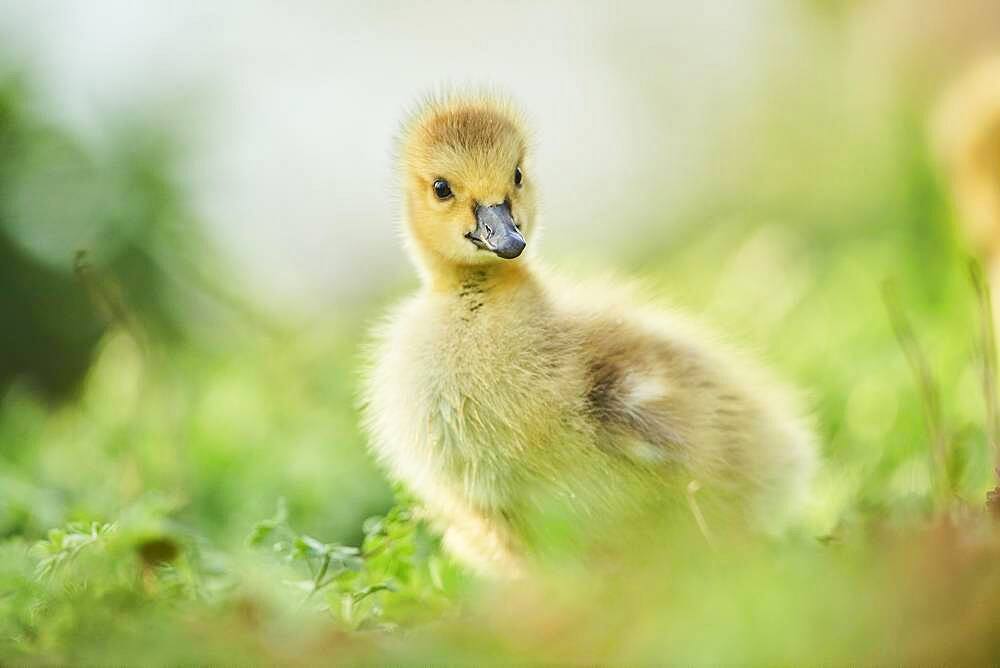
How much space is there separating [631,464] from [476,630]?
0.80 meters

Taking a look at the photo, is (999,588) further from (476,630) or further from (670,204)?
(670,204)

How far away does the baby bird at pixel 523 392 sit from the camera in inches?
76.3

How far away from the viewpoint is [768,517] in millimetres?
2137

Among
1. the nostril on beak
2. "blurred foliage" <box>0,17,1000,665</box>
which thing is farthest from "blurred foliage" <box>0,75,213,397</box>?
the nostril on beak

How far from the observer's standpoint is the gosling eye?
7.63 ft

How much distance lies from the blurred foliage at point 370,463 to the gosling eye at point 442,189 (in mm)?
579

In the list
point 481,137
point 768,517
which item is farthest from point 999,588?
point 481,137

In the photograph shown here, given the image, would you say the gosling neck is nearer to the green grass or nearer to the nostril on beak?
the nostril on beak

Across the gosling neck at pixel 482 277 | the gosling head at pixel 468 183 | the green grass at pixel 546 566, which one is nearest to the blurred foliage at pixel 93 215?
the green grass at pixel 546 566

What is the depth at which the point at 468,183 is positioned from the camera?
228cm

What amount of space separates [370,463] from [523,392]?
112 centimetres

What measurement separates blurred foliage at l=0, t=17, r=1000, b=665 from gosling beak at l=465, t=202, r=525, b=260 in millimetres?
433

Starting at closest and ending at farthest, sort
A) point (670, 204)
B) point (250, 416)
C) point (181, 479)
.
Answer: point (181, 479) < point (250, 416) < point (670, 204)

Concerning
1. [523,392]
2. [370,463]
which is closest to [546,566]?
[523,392]
